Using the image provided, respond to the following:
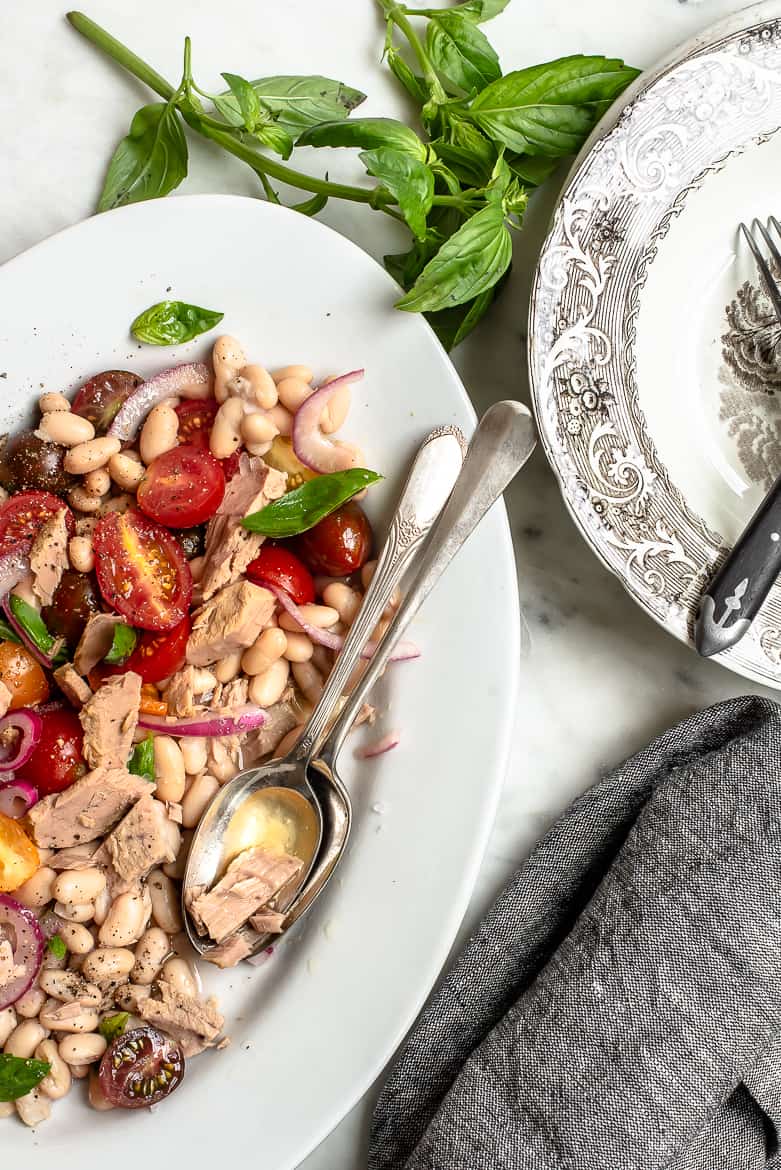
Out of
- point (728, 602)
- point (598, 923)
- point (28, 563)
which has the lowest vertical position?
point (598, 923)

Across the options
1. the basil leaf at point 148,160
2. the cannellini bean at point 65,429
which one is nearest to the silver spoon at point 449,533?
the cannellini bean at point 65,429

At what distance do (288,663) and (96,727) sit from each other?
30cm

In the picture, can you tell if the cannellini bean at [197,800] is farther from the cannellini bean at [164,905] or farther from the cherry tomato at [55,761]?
the cherry tomato at [55,761]

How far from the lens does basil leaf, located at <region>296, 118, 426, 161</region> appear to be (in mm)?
1412

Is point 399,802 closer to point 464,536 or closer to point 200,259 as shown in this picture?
point 464,536

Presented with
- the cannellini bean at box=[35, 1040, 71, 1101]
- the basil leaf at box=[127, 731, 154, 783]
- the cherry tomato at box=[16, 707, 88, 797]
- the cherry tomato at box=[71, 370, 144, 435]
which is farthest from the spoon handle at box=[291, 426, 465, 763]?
the cannellini bean at box=[35, 1040, 71, 1101]

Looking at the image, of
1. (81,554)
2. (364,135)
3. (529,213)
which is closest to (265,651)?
(81,554)

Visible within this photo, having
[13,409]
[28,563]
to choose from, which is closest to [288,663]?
[28,563]

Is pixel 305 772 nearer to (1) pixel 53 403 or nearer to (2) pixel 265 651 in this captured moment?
(2) pixel 265 651

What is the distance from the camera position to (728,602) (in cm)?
154

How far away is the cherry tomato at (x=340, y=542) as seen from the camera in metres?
1.50

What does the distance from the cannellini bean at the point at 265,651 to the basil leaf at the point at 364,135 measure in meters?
0.69

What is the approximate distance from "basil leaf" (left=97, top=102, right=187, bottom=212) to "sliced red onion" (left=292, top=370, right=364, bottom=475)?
0.42m

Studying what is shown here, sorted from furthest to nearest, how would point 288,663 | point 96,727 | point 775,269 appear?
point 775,269
point 288,663
point 96,727
